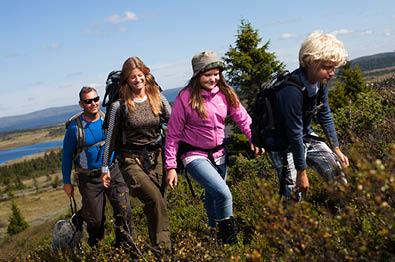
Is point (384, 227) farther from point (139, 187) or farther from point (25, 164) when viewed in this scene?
point (25, 164)

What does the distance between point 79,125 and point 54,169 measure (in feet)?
555

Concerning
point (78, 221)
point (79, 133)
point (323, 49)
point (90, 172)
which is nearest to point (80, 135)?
point (79, 133)

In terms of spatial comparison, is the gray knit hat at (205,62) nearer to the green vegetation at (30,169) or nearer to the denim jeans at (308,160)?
the denim jeans at (308,160)

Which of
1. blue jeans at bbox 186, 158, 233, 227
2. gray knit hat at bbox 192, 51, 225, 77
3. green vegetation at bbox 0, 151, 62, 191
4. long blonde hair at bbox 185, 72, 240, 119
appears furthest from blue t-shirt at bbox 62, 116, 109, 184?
green vegetation at bbox 0, 151, 62, 191

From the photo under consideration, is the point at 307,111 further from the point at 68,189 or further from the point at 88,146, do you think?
the point at 68,189

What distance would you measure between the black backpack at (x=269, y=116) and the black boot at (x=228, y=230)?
0.88 meters

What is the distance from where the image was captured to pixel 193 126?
4.57m

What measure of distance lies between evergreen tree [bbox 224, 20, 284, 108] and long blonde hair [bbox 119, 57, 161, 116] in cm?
2388

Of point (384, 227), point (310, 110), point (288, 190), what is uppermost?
point (310, 110)

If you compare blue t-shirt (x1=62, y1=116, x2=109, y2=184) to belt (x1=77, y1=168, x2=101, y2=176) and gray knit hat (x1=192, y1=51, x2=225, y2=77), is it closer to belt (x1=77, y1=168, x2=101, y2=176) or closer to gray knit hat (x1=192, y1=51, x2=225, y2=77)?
belt (x1=77, y1=168, x2=101, y2=176)

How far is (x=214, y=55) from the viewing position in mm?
4496

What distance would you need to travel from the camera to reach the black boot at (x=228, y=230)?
4586 mm

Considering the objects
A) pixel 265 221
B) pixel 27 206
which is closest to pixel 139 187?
pixel 265 221

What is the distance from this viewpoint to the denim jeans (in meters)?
4.07
